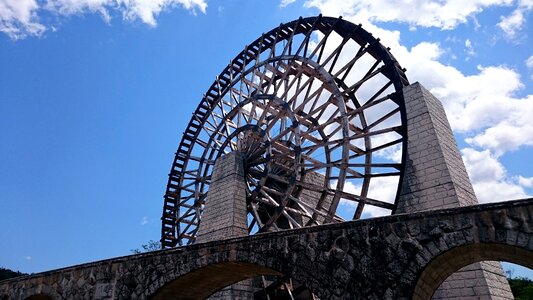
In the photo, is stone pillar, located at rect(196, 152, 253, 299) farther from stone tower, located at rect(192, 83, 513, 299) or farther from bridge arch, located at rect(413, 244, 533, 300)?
bridge arch, located at rect(413, 244, 533, 300)

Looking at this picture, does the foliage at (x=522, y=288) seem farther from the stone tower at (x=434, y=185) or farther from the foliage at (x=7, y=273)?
the foliage at (x=7, y=273)

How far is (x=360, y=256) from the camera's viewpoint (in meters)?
5.40

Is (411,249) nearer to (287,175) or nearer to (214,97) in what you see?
(287,175)

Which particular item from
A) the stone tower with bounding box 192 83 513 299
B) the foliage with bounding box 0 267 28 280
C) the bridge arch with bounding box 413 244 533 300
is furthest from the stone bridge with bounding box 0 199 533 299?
the foliage with bounding box 0 267 28 280

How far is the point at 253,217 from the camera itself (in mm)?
14266

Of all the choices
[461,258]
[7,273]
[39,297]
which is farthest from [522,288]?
[7,273]

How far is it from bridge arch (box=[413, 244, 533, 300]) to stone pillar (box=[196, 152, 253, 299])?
616 cm

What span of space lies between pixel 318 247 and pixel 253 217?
8.62 metres

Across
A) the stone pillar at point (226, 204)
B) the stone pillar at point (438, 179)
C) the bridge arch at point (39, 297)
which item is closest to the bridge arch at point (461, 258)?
the stone pillar at point (438, 179)

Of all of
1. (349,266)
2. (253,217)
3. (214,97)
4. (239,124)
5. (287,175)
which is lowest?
(349,266)

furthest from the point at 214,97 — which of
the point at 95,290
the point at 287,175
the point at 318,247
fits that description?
the point at 318,247

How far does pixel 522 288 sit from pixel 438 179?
27.7 metres

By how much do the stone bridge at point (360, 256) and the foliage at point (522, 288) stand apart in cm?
2646

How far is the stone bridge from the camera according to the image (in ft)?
15.3
